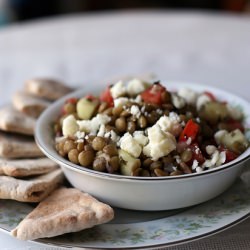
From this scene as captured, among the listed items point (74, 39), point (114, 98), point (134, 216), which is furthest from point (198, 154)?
point (74, 39)

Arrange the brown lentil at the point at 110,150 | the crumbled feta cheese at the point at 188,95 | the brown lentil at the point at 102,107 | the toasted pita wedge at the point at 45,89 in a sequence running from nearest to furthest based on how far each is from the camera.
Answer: the brown lentil at the point at 110,150, the brown lentil at the point at 102,107, the crumbled feta cheese at the point at 188,95, the toasted pita wedge at the point at 45,89

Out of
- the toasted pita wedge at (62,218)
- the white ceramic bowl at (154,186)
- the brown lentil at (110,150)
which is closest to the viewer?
the toasted pita wedge at (62,218)

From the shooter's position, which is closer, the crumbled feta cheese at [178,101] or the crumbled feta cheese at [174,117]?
the crumbled feta cheese at [174,117]

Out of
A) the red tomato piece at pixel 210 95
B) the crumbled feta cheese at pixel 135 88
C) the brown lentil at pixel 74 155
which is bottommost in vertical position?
the brown lentil at pixel 74 155

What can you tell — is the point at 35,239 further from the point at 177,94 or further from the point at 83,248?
the point at 177,94

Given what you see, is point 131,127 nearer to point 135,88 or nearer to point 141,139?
point 141,139

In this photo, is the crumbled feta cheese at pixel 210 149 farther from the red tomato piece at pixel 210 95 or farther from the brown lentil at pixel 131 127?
the red tomato piece at pixel 210 95

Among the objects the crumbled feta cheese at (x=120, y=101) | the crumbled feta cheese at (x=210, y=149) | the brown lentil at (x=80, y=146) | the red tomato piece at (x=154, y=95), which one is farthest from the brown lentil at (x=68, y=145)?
the crumbled feta cheese at (x=210, y=149)
